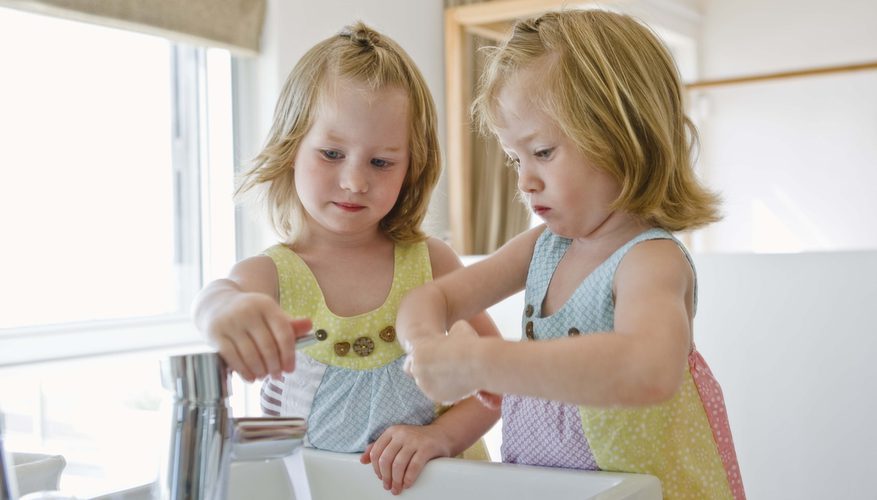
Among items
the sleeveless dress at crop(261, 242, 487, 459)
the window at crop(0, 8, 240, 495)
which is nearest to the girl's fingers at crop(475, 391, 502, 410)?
the sleeveless dress at crop(261, 242, 487, 459)

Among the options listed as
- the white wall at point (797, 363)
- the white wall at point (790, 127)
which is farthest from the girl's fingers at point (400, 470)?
the white wall at point (790, 127)

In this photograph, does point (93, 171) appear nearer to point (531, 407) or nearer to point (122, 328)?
point (122, 328)

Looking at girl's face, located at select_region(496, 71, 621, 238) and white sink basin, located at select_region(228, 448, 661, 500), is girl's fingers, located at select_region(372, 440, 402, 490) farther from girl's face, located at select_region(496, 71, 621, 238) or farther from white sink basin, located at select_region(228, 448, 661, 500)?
girl's face, located at select_region(496, 71, 621, 238)

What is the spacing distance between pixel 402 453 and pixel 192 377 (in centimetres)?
36

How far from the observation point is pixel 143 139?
7.23 feet

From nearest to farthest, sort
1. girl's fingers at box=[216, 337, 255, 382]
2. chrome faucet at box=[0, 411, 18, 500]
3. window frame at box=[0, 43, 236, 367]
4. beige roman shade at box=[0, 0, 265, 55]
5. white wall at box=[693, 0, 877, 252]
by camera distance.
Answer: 1. chrome faucet at box=[0, 411, 18, 500]
2. girl's fingers at box=[216, 337, 255, 382]
3. beige roman shade at box=[0, 0, 265, 55]
4. window frame at box=[0, 43, 236, 367]
5. white wall at box=[693, 0, 877, 252]

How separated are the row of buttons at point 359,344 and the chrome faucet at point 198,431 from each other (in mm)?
419

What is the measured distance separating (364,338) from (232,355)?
0.40 metres

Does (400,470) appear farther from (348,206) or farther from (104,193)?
(104,193)

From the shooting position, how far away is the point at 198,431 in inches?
20.5

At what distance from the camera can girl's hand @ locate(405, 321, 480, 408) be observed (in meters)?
0.62

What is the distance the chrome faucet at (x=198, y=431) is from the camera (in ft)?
1.70

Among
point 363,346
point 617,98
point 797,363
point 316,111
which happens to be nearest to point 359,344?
point 363,346

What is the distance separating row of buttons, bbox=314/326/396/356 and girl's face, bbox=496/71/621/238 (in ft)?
0.79
